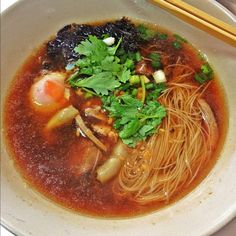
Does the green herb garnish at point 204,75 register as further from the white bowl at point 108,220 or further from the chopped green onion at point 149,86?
the chopped green onion at point 149,86

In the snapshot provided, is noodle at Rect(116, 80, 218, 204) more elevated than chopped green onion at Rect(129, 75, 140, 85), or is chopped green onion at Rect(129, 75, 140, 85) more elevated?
chopped green onion at Rect(129, 75, 140, 85)

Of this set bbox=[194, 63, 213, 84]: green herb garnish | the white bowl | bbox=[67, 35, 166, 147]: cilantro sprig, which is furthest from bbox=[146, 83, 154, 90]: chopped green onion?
the white bowl

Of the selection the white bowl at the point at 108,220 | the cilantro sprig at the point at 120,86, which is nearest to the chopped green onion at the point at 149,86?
the cilantro sprig at the point at 120,86

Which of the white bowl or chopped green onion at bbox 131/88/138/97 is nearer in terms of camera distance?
the white bowl

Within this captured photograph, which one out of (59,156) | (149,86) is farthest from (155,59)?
(59,156)

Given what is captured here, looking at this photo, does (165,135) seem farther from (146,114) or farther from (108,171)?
(108,171)

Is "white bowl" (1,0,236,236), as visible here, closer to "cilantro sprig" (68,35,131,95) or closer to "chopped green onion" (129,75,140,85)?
"cilantro sprig" (68,35,131,95)
